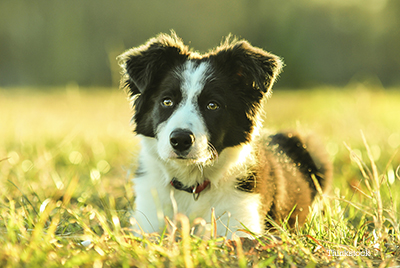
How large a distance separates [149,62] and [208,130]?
32.4 inches

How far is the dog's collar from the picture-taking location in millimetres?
3270

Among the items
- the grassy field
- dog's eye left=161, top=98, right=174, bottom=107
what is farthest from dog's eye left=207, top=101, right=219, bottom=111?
the grassy field

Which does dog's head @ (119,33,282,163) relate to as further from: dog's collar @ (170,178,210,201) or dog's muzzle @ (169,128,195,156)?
dog's collar @ (170,178,210,201)

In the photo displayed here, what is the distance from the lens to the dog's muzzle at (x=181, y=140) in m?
2.76

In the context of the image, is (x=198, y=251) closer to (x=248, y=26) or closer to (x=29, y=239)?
(x=29, y=239)

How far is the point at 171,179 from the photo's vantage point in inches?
131

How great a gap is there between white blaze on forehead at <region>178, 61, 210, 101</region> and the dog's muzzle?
47 centimetres

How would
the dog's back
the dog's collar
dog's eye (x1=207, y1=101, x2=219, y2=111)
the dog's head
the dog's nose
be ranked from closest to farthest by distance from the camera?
the dog's nose → the dog's head → dog's eye (x1=207, y1=101, x2=219, y2=111) → the dog's collar → the dog's back

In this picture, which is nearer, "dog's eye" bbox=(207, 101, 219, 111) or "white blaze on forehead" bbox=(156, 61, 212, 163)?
"white blaze on forehead" bbox=(156, 61, 212, 163)

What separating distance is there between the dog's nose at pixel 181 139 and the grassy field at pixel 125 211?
1.73 ft

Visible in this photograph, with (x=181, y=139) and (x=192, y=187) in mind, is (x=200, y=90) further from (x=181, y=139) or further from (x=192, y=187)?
(x=192, y=187)

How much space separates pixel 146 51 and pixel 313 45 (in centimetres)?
2409

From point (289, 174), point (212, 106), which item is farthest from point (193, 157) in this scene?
point (289, 174)

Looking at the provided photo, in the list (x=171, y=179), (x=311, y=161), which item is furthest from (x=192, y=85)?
(x=311, y=161)
